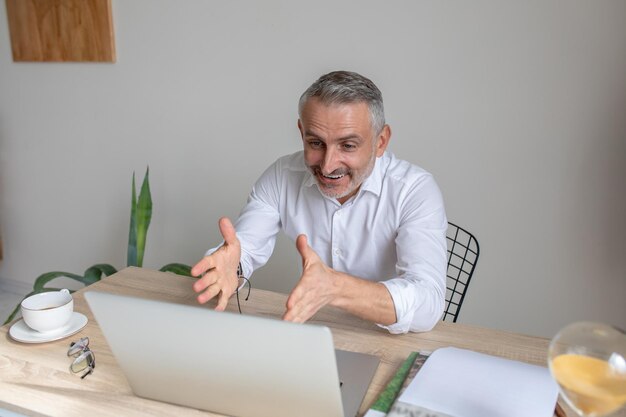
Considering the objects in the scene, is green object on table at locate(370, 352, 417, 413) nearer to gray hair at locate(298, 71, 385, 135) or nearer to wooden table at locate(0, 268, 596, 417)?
wooden table at locate(0, 268, 596, 417)


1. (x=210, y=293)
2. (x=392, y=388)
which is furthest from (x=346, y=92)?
(x=392, y=388)

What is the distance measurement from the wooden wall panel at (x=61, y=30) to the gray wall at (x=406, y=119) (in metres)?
0.07

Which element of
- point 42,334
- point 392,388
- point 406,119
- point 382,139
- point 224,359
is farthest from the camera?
point 406,119

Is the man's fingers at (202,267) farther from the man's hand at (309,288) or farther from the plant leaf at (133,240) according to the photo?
the plant leaf at (133,240)

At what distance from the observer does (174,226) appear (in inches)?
118

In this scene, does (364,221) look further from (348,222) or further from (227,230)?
(227,230)

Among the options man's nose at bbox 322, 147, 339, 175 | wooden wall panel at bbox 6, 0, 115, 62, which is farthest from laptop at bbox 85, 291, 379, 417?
wooden wall panel at bbox 6, 0, 115, 62

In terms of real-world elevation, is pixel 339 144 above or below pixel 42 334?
above

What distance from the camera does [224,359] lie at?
0.85 metres

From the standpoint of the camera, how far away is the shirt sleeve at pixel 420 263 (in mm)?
1220

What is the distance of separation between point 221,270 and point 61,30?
235 centimetres

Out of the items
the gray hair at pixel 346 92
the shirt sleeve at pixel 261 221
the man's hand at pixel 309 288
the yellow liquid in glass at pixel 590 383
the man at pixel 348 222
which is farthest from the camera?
the shirt sleeve at pixel 261 221

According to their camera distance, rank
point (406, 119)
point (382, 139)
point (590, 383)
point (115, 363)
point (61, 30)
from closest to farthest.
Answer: point (590, 383), point (115, 363), point (382, 139), point (406, 119), point (61, 30)

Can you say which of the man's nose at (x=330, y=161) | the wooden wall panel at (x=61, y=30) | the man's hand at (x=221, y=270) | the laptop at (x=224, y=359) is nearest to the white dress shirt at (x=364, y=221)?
the man's nose at (x=330, y=161)
